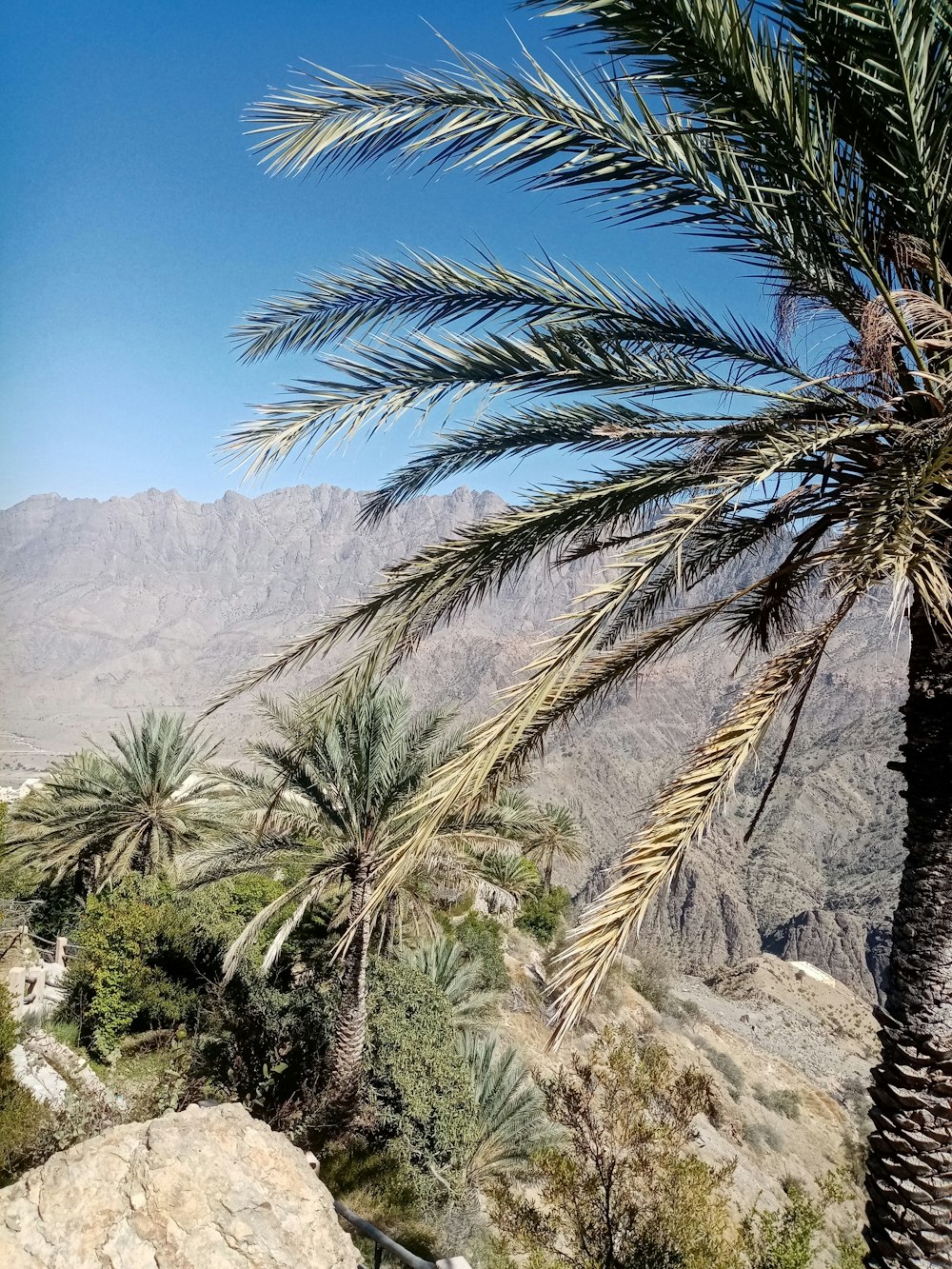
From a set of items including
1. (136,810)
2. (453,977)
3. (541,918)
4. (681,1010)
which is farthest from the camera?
(681,1010)

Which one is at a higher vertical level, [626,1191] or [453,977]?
[626,1191]

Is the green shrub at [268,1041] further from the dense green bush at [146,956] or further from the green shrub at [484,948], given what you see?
the green shrub at [484,948]

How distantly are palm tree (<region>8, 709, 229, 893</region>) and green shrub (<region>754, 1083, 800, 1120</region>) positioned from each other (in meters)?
17.3

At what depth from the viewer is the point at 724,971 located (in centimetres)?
4097

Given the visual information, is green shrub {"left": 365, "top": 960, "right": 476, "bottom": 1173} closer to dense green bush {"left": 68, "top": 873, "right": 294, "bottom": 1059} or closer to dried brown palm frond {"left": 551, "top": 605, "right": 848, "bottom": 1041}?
dense green bush {"left": 68, "top": 873, "right": 294, "bottom": 1059}

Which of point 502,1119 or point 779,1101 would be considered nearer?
point 502,1119

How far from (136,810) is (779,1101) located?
19272 millimetres

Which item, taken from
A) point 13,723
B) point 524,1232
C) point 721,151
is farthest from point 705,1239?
point 13,723

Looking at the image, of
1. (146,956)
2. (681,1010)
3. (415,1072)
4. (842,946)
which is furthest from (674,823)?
(842,946)

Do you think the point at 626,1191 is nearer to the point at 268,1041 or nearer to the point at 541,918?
the point at 268,1041

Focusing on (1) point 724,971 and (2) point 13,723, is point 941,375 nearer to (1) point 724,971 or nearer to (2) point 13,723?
(1) point 724,971

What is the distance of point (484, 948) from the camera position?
654 inches

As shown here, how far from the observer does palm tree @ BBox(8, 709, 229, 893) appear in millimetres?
13453

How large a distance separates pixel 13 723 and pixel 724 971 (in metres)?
149
